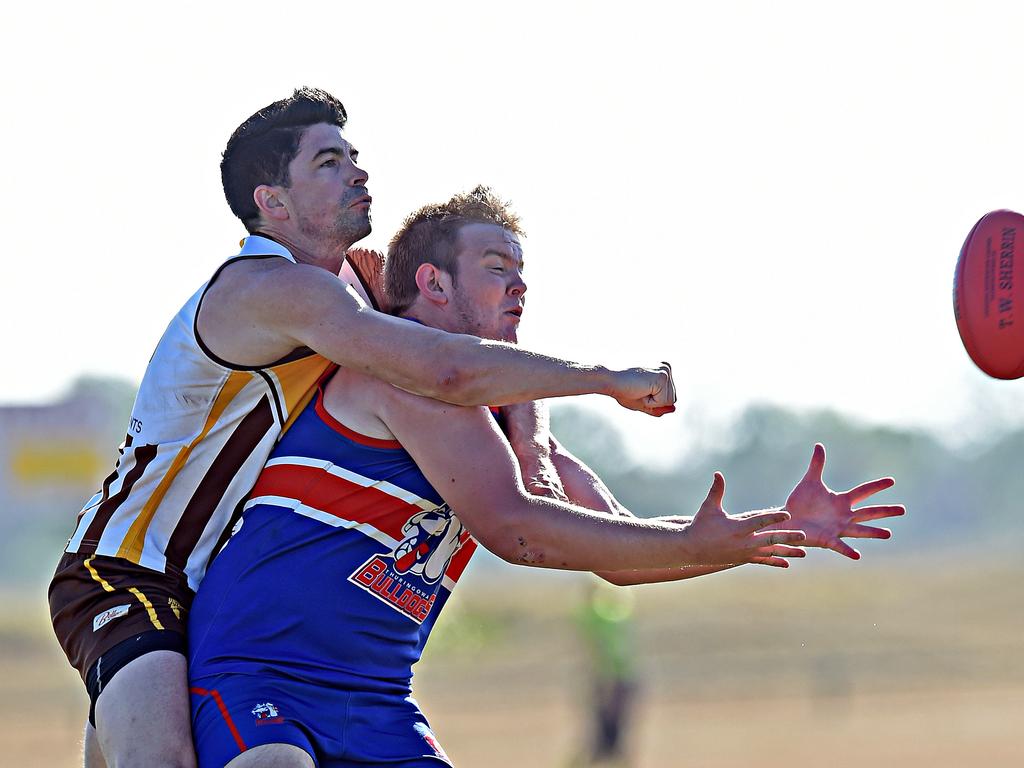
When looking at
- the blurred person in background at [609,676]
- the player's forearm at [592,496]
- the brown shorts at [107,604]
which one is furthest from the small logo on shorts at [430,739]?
the blurred person in background at [609,676]

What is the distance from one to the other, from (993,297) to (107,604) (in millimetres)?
3378

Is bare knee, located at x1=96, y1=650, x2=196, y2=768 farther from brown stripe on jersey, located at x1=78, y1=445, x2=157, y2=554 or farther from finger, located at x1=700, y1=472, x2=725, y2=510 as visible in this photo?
finger, located at x1=700, y1=472, x2=725, y2=510

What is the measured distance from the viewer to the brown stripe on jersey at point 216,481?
4.86m

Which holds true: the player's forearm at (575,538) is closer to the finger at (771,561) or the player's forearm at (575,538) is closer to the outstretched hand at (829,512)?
the finger at (771,561)

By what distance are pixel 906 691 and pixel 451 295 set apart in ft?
93.6

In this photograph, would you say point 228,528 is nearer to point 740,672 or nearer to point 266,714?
point 266,714

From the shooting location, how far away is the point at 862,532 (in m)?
4.91

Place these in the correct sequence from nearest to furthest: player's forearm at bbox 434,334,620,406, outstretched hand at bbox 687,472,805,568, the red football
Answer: outstretched hand at bbox 687,472,805,568, player's forearm at bbox 434,334,620,406, the red football

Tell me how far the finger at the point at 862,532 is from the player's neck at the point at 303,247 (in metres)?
1.93

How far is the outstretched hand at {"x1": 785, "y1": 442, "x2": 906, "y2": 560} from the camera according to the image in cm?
486

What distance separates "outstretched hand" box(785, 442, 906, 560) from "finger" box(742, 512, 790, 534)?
388 mm

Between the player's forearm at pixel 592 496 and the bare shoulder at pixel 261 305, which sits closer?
the bare shoulder at pixel 261 305

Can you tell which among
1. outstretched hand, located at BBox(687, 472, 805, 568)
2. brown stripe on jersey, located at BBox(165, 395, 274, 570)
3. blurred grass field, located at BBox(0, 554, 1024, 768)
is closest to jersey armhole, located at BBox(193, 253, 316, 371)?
brown stripe on jersey, located at BBox(165, 395, 274, 570)

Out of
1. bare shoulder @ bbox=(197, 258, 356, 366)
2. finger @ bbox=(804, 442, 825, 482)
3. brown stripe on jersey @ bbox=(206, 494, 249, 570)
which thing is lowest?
brown stripe on jersey @ bbox=(206, 494, 249, 570)
